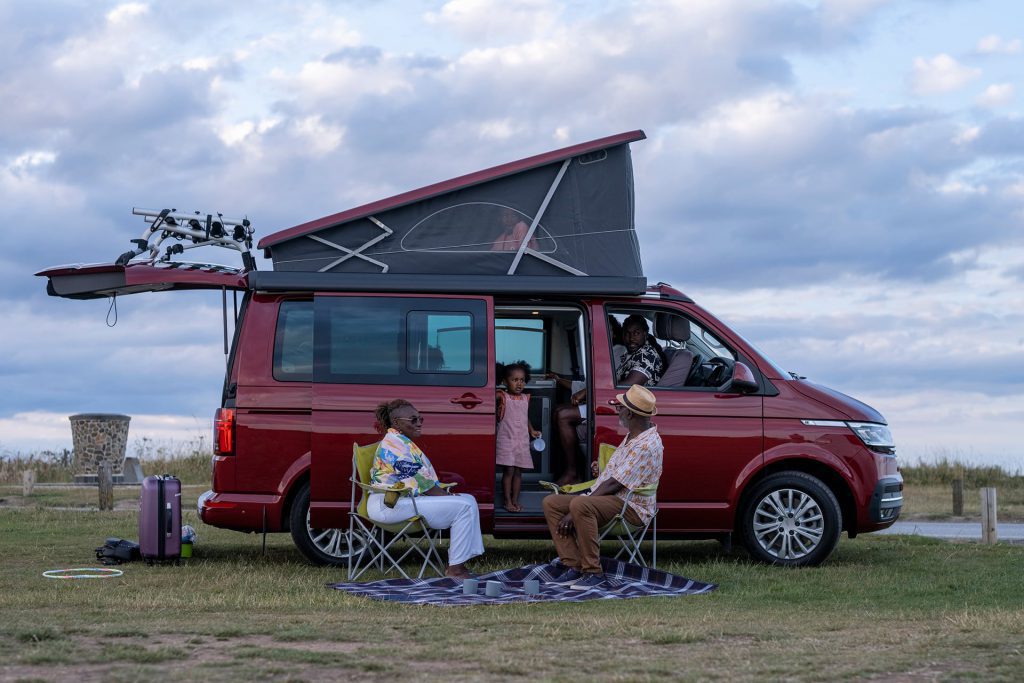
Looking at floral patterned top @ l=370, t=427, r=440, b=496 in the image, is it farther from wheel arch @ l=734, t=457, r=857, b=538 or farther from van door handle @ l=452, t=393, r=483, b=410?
wheel arch @ l=734, t=457, r=857, b=538

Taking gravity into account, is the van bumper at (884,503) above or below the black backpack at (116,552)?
above

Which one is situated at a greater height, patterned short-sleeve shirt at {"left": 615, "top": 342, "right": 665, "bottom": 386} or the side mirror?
patterned short-sleeve shirt at {"left": 615, "top": 342, "right": 665, "bottom": 386}

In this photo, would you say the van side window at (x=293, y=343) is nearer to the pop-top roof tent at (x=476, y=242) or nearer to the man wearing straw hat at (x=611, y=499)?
the pop-top roof tent at (x=476, y=242)

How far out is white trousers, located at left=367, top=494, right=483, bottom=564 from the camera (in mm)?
9078

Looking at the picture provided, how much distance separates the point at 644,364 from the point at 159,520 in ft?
13.1

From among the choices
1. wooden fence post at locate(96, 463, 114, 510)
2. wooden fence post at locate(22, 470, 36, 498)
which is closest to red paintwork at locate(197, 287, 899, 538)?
wooden fence post at locate(96, 463, 114, 510)

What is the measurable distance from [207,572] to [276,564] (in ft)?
2.41

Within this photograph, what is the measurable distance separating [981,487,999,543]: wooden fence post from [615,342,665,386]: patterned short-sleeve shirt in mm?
4455

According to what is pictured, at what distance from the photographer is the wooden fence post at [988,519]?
12.8 metres

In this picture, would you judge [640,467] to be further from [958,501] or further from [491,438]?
[958,501]

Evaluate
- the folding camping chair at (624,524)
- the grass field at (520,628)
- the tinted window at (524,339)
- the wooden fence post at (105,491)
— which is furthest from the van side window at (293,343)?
the wooden fence post at (105,491)

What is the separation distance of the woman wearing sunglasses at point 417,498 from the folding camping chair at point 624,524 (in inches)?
26.8

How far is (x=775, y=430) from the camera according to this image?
10078 millimetres

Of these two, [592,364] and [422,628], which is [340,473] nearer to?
[592,364]
